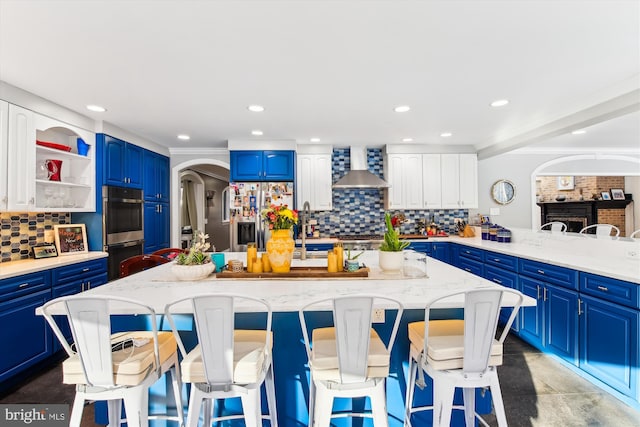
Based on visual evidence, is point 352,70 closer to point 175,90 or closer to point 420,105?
point 420,105

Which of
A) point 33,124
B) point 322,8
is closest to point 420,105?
point 322,8

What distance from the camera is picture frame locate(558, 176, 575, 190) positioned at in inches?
293

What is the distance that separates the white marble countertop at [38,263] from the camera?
94.2 inches

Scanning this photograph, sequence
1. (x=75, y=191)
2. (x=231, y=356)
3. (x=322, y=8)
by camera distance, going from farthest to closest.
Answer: (x=75, y=191) < (x=322, y=8) < (x=231, y=356)

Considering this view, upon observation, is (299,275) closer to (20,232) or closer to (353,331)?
(353,331)

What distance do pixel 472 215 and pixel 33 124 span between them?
5781 millimetres

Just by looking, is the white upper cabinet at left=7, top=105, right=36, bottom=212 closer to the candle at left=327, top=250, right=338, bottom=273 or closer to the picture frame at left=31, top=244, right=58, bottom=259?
the picture frame at left=31, top=244, right=58, bottom=259

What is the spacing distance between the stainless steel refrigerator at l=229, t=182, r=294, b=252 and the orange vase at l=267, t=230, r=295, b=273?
2.45 m

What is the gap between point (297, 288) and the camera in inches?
69.6

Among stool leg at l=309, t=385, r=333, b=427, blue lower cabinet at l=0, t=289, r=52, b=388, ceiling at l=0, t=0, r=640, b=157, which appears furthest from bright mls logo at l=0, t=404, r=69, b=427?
ceiling at l=0, t=0, r=640, b=157

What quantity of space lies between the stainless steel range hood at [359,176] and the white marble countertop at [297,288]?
2535mm

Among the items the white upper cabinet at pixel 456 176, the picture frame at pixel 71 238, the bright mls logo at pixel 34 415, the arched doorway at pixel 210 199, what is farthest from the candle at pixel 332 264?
the arched doorway at pixel 210 199

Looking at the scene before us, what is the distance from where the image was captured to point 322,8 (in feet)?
5.25

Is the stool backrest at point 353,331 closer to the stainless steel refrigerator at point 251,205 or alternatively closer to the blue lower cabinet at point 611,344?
the blue lower cabinet at point 611,344
